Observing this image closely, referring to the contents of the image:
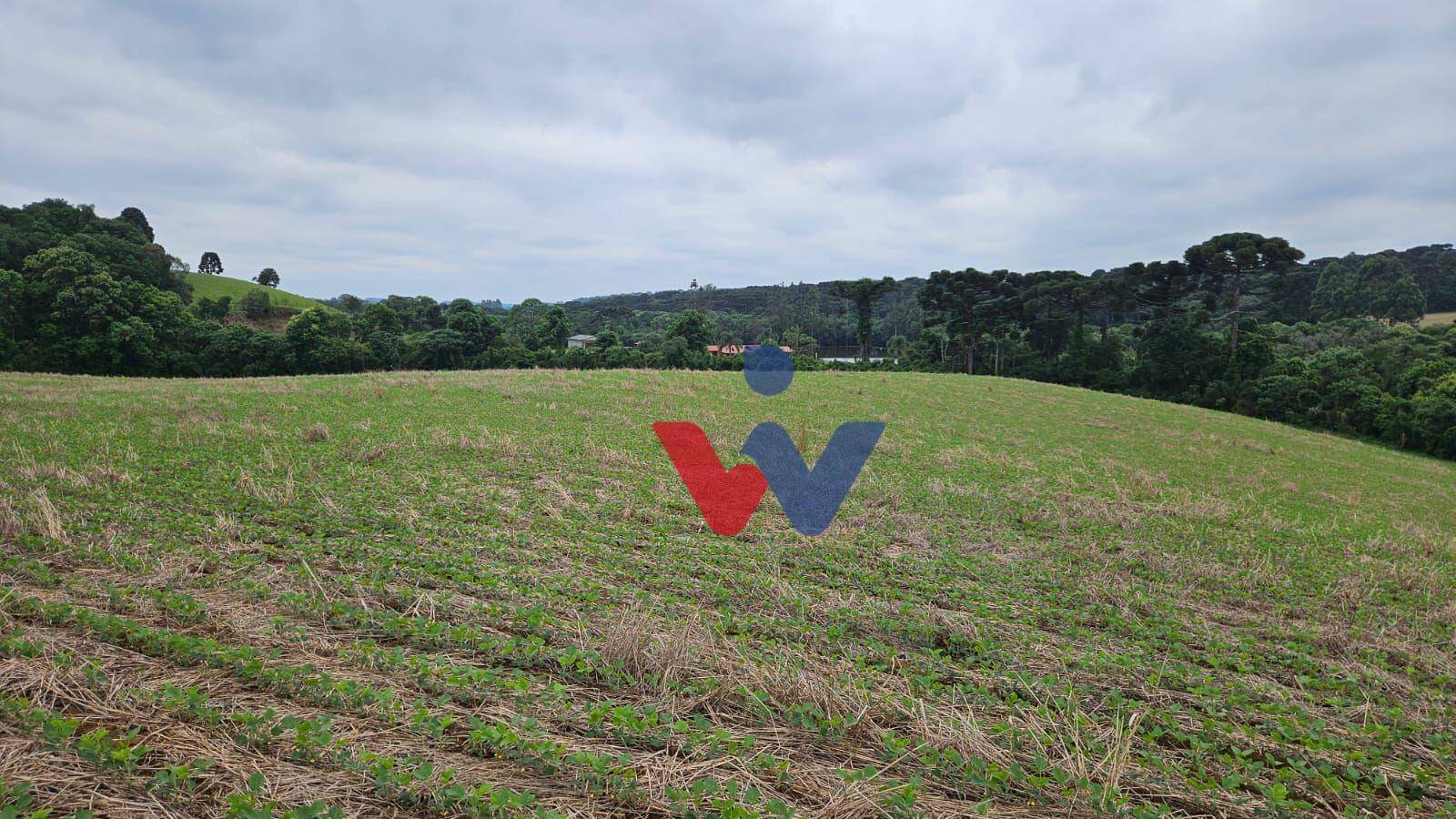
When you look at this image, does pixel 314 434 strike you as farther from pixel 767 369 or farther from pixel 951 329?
pixel 951 329

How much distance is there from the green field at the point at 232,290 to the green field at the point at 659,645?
62.0 metres

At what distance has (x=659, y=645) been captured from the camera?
3857mm

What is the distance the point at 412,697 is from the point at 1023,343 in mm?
60786

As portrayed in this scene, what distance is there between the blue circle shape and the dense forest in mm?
2534

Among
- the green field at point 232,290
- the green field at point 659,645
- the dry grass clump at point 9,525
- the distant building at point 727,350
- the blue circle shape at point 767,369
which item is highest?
the green field at point 232,290

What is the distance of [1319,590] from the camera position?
6.55 metres

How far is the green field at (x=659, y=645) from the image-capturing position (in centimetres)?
268

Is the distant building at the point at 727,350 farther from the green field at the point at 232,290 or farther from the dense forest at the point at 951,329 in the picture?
the green field at the point at 232,290

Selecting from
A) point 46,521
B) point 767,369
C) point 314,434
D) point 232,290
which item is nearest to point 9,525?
point 46,521

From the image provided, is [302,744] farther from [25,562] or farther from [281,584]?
[25,562]

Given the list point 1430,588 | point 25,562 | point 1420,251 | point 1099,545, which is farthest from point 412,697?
point 1420,251

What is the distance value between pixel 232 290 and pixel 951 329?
7561cm

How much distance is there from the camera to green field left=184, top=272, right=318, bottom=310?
58844 mm

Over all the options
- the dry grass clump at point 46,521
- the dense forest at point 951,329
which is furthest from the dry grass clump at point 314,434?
the dense forest at point 951,329
